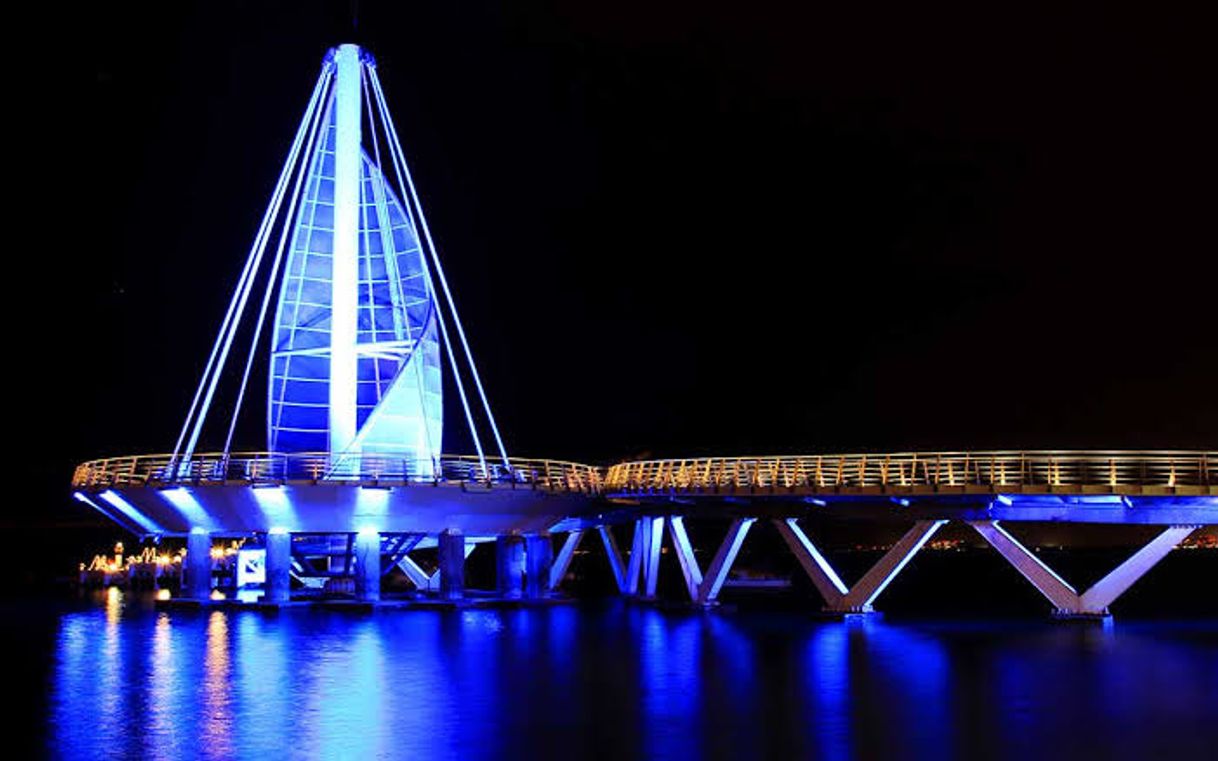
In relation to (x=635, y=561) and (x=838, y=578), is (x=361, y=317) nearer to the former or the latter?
(x=635, y=561)

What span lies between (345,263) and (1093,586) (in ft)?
102

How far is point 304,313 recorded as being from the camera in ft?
220

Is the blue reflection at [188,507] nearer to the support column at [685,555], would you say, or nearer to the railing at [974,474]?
the railing at [974,474]

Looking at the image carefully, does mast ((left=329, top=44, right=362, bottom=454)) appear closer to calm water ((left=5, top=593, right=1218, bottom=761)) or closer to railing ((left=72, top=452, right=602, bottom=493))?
railing ((left=72, top=452, right=602, bottom=493))

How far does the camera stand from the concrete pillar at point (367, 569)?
59.3 m

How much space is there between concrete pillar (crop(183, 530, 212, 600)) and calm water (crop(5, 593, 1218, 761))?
959 cm

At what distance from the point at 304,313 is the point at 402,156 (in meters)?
8.46

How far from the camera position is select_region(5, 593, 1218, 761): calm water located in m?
25.4

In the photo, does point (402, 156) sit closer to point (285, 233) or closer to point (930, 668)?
point (285, 233)

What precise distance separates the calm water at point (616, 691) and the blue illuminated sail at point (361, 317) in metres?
16.4

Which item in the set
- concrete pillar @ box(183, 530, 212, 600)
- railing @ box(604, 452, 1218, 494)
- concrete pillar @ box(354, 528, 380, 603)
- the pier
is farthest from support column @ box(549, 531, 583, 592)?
concrete pillar @ box(183, 530, 212, 600)

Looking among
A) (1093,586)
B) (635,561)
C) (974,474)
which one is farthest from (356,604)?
(1093,586)

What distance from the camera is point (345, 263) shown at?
200 feet

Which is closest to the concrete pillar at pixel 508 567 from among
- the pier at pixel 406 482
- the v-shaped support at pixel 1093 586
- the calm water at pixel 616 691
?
the pier at pixel 406 482
